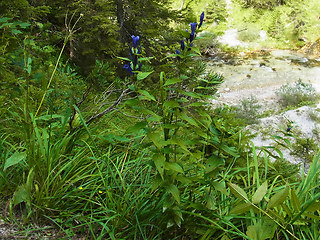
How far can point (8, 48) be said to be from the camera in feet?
7.01

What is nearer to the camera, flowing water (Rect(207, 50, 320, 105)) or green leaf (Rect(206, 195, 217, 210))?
green leaf (Rect(206, 195, 217, 210))

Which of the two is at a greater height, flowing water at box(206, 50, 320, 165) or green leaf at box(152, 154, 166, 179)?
green leaf at box(152, 154, 166, 179)

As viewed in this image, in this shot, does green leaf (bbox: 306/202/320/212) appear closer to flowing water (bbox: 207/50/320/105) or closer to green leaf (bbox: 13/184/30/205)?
green leaf (bbox: 13/184/30/205)

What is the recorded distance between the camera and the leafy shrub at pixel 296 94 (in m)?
9.62

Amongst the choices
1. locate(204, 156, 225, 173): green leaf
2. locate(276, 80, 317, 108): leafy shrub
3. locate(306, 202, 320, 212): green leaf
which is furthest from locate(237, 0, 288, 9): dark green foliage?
locate(306, 202, 320, 212): green leaf

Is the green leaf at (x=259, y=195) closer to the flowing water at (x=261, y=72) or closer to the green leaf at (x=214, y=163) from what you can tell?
the green leaf at (x=214, y=163)

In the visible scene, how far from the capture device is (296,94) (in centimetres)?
983

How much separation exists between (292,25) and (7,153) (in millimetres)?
17695

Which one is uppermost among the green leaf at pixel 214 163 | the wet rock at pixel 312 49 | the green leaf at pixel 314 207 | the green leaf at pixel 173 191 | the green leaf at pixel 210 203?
the green leaf at pixel 314 207

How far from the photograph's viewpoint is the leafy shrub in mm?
9625

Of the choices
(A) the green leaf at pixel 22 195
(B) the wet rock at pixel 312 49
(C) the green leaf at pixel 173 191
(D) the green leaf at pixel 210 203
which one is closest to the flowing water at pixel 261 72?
(B) the wet rock at pixel 312 49

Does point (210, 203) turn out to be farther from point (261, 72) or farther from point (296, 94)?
point (261, 72)

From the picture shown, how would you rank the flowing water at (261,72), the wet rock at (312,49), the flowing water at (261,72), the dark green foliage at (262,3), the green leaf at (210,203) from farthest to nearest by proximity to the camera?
the dark green foliage at (262,3) → the wet rock at (312,49) → the flowing water at (261,72) → the flowing water at (261,72) → the green leaf at (210,203)

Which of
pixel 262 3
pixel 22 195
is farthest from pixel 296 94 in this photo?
pixel 22 195
